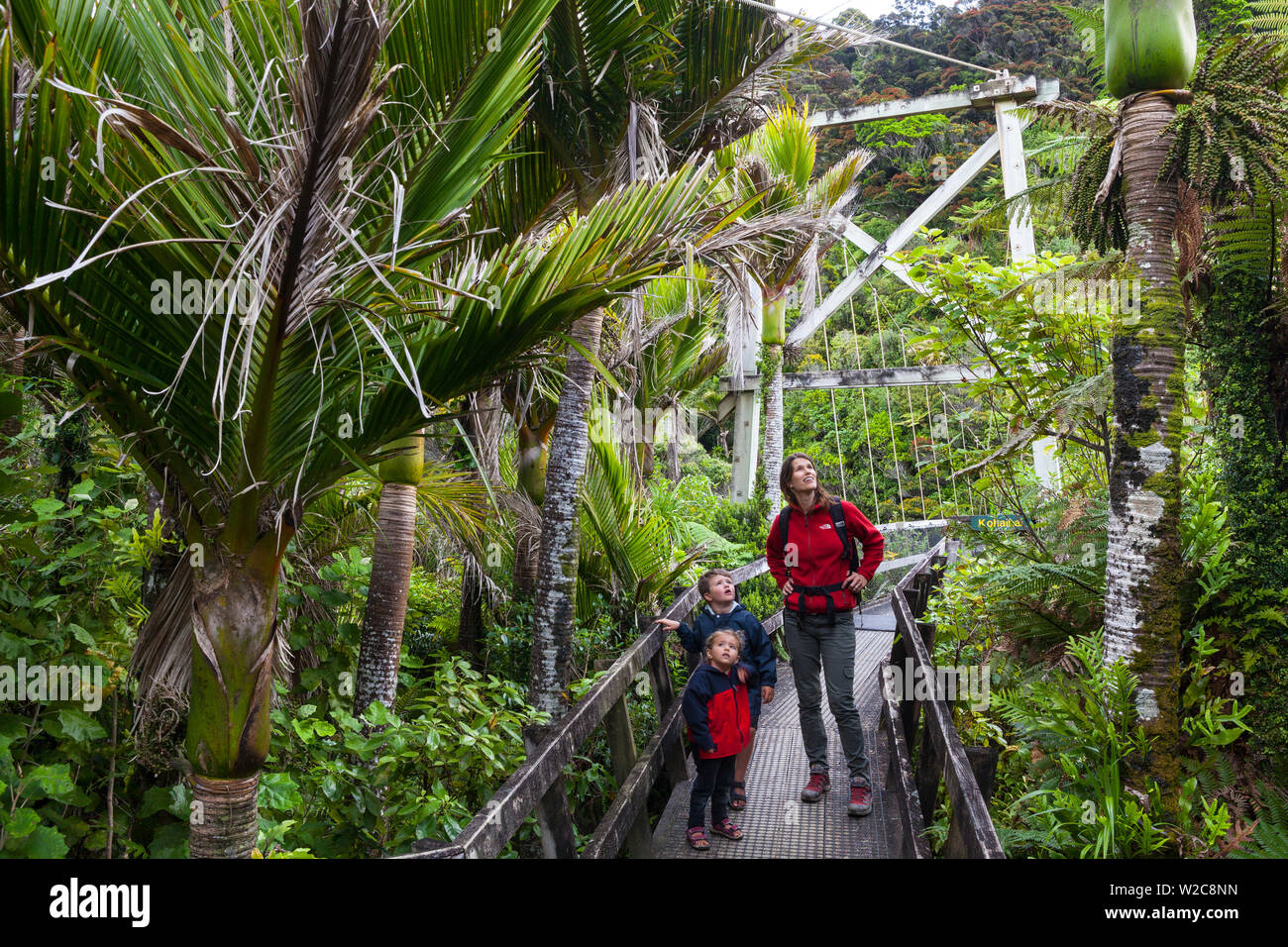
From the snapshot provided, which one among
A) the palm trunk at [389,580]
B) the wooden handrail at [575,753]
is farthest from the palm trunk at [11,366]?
the wooden handrail at [575,753]

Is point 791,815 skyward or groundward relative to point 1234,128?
groundward

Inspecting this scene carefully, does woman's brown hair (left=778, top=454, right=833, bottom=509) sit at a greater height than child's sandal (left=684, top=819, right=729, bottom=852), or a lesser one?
greater

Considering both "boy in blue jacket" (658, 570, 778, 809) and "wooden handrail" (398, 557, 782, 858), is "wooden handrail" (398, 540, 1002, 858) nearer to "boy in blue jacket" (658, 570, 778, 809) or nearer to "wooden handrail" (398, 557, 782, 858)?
"wooden handrail" (398, 557, 782, 858)

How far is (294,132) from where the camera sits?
2.12m

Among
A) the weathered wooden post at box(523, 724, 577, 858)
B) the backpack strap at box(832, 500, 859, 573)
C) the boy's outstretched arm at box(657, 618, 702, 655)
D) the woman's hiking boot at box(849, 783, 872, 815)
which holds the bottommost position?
the woman's hiking boot at box(849, 783, 872, 815)

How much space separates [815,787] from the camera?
4.18 meters

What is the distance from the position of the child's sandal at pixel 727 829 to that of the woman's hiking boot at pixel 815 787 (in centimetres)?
41

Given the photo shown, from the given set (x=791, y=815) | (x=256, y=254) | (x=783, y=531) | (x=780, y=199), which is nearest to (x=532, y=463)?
(x=780, y=199)

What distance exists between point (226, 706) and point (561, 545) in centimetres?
281

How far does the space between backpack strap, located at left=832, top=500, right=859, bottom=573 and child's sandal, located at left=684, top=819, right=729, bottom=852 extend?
137 centimetres

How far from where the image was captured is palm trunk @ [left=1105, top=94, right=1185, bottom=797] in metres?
3.36

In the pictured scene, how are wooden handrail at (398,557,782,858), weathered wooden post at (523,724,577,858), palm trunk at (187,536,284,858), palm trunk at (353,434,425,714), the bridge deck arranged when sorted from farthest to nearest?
1. palm trunk at (353,434,425,714)
2. the bridge deck
3. weathered wooden post at (523,724,577,858)
4. palm trunk at (187,536,284,858)
5. wooden handrail at (398,557,782,858)

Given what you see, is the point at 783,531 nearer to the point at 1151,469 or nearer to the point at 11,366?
the point at 1151,469

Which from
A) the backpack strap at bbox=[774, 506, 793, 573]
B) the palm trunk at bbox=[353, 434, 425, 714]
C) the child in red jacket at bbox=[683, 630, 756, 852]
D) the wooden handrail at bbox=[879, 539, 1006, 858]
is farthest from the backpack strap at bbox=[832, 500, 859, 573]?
the palm trunk at bbox=[353, 434, 425, 714]
